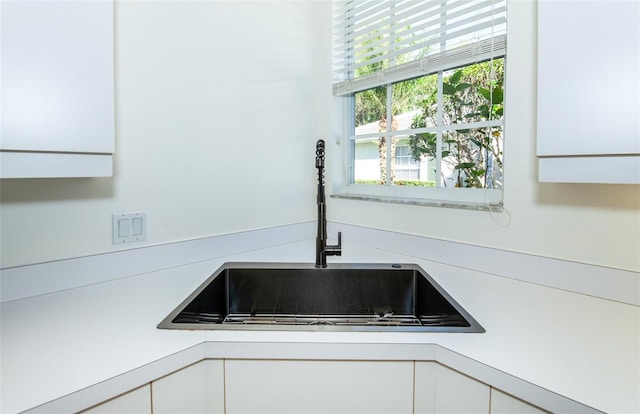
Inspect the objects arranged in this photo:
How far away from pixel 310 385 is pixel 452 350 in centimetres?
32

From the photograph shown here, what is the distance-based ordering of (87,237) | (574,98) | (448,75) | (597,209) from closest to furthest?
(574,98)
(597,209)
(87,237)
(448,75)

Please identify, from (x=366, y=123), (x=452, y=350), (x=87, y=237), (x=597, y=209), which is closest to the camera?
(x=452, y=350)

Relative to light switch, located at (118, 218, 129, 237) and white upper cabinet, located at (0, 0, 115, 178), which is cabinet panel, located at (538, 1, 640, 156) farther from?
light switch, located at (118, 218, 129, 237)

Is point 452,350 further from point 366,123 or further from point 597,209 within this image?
point 366,123

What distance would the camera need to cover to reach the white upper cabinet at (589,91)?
2.62ft

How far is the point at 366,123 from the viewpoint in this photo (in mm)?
1828

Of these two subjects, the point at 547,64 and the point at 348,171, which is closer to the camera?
the point at 547,64

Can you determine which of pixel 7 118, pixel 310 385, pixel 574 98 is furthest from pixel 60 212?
pixel 574 98

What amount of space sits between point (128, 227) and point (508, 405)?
1208 mm

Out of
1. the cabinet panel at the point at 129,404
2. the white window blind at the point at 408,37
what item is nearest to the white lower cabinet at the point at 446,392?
the cabinet panel at the point at 129,404

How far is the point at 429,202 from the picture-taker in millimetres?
1423

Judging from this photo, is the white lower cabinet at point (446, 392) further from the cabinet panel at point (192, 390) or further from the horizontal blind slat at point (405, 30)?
the horizontal blind slat at point (405, 30)

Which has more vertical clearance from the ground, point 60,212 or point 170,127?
point 170,127

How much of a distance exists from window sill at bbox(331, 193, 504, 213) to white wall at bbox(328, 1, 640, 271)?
0.07ft
